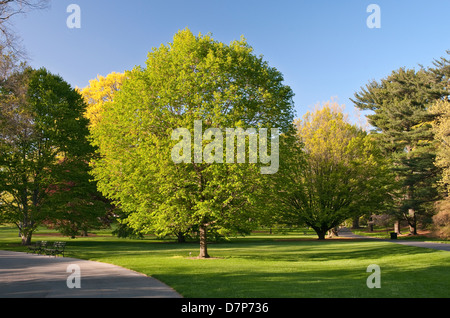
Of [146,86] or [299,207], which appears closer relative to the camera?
[146,86]

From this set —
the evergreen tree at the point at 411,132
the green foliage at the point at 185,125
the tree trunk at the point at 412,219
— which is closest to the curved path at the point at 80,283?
the green foliage at the point at 185,125

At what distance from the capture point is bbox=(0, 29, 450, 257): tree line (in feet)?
68.4

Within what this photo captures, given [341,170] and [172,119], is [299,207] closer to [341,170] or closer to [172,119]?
[341,170]

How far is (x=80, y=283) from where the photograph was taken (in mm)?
12461

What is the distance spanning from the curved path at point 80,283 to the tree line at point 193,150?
19.8 feet

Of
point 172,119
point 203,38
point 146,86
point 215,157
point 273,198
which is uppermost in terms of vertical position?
point 203,38

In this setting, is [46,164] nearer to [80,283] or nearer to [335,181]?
[80,283]

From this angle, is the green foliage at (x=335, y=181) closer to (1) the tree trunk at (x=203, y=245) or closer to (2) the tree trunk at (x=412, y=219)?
(2) the tree trunk at (x=412, y=219)

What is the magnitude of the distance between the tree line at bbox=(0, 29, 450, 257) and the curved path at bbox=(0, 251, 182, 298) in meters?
6.04

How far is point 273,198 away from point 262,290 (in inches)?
489
